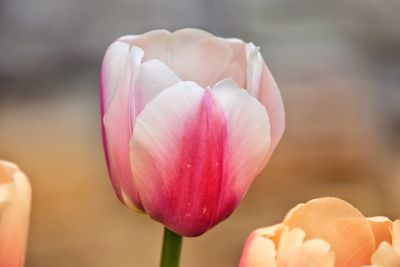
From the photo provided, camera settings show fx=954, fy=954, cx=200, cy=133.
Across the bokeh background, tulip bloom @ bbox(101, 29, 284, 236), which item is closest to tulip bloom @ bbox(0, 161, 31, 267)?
tulip bloom @ bbox(101, 29, 284, 236)

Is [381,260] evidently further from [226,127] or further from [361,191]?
[361,191]

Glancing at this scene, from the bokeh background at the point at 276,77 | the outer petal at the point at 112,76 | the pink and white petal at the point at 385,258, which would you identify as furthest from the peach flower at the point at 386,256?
the bokeh background at the point at 276,77

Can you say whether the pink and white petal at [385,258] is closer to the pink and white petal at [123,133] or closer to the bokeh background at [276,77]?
the pink and white petal at [123,133]

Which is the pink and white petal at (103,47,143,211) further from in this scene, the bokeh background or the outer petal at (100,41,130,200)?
the bokeh background

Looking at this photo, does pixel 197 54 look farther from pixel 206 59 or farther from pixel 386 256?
pixel 386 256

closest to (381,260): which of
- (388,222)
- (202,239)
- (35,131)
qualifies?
(388,222)
